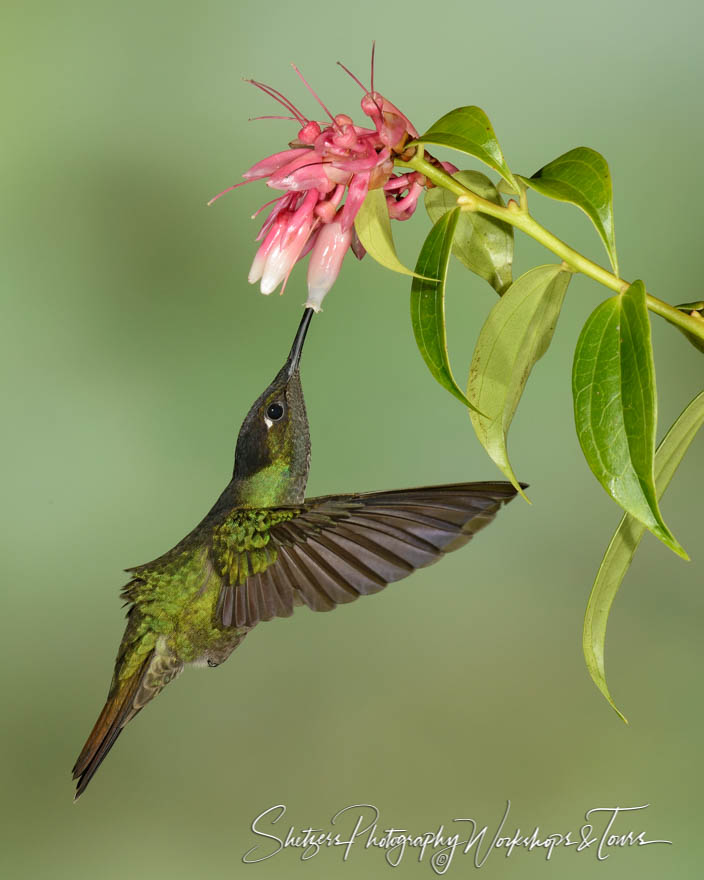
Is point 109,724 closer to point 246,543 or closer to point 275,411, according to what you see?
point 246,543

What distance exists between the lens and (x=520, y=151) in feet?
7.20

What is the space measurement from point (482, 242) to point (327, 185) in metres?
0.22

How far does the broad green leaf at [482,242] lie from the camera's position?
102cm

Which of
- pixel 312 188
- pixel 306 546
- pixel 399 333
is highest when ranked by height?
pixel 312 188

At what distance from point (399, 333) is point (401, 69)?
578 mm

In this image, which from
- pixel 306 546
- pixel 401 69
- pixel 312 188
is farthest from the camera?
pixel 401 69

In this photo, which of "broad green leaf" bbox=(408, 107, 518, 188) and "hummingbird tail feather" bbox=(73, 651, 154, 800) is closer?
"broad green leaf" bbox=(408, 107, 518, 188)

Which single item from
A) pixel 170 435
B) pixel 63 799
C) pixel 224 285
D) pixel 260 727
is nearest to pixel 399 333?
pixel 224 285

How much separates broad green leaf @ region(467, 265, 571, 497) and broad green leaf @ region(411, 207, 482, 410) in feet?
0.27

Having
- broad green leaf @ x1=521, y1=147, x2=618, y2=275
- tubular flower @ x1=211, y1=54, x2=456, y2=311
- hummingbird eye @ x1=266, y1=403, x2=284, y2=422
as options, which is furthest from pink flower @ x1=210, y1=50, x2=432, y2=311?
hummingbird eye @ x1=266, y1=403, x2=284, y2=422

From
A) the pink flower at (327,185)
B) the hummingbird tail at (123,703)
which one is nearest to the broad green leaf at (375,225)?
the pink flower at (327,185)

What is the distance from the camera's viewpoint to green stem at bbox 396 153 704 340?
0.84 metres

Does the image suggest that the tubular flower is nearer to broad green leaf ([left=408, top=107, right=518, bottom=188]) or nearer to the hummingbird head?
broad green leaf ([left=408, top=107, right=518, bottom=188])

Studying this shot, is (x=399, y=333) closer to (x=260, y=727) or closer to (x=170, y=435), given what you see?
(x=170, y=435)
